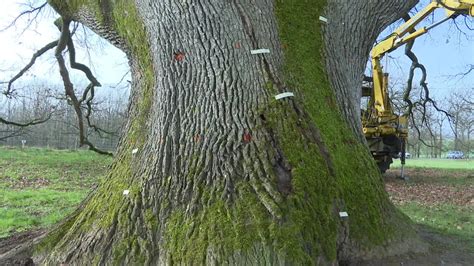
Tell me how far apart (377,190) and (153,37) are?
7.82 feet

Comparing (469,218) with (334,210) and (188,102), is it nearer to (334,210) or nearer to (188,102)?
(334,210)

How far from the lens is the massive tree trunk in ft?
11.0

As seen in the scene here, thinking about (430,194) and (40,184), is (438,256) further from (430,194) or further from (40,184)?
(40,184)

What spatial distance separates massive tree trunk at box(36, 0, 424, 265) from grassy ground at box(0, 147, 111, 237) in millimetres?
3746

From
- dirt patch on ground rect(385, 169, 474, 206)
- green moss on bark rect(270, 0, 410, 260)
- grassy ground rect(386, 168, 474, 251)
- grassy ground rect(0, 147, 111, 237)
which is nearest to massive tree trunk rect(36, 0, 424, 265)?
green moss on bark rect(270, 0, 410, 260)

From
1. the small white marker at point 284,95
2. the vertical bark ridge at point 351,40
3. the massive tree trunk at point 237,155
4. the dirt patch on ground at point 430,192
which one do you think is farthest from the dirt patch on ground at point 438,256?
the dirt patch on ground at point 430,192

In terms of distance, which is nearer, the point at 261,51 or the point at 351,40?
the point at 261,51

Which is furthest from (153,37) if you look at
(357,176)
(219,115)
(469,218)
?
(469,218)

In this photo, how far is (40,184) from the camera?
13570 millimetres

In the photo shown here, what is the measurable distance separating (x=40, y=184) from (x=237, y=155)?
1153 centimetres

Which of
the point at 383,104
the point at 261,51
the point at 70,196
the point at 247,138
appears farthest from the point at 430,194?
the point at 247,138

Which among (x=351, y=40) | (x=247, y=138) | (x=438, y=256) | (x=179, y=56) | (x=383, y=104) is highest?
(x=383, y=104)

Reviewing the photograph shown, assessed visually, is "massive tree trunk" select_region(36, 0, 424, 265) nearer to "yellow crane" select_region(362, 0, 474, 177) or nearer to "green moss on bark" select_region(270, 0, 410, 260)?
"green moss on bark" select_region(270, 0, 410, 260)

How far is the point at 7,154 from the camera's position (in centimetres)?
2103
